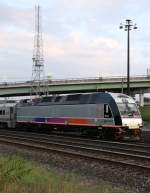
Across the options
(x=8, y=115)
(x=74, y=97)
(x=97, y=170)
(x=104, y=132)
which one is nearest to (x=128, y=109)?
(x=104, y=132)

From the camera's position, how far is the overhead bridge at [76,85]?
96.4m

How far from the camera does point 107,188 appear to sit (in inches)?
469

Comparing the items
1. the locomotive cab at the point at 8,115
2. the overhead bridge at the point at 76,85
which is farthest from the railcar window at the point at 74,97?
the overhead bridge at the point at 76,85

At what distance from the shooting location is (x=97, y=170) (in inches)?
631

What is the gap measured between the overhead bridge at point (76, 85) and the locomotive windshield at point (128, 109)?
63.3 m

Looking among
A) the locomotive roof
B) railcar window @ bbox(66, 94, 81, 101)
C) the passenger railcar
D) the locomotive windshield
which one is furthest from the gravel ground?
railcar window @ bbox(66, 94, 81, 101)

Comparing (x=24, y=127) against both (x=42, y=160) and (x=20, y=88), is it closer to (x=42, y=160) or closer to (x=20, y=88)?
(x=42, y=160)

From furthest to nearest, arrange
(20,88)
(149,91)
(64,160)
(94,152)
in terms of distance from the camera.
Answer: (149,91), (20,88), (94,152), (64,160)

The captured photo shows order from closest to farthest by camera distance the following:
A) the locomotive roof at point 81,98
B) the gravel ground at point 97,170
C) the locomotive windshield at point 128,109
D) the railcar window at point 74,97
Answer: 1. the gravel ground at point 97,170
2. the locomotive windshield at point 128,109
3. the locomotive roof at point 81,98
4. the railcar window at point 74,97

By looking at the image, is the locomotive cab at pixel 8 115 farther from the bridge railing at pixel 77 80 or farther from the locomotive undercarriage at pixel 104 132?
the bridge railing at pixel 77 80

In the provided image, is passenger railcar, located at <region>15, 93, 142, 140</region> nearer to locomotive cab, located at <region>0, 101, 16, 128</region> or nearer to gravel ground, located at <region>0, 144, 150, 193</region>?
locomotive cab, located at <region>0, 101, 16, 128</region>

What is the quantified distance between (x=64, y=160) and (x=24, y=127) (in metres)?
26.4

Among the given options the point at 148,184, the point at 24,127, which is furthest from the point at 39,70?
the point at 148,184

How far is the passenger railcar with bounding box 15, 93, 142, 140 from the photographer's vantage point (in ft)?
101
